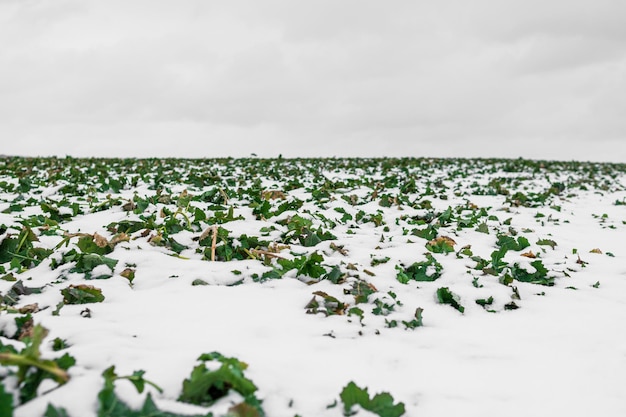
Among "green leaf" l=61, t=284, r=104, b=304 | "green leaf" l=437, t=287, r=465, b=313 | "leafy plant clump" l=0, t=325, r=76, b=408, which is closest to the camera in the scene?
"leafy plant clump" l=0, t=325, r=76, b=408

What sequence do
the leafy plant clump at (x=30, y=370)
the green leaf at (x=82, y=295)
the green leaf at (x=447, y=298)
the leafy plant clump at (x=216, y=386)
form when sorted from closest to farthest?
the leafy plant clump at (x=30, y=370) < the leafy plant clump at (x=216, y=386) < the green leaf at (x=82, y=295) < the green leaf at (x=447, y=298)

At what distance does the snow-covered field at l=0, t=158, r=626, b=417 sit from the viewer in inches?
89.0

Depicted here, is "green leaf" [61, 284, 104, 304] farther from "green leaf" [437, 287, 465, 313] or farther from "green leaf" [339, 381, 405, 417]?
"green leaf" [437, 287, 465, 313]

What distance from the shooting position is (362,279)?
4152mm

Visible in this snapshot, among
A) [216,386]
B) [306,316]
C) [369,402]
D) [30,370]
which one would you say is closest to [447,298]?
[306,316]

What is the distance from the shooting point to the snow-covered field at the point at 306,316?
226 centimetres

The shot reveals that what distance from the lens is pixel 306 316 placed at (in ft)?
11.3

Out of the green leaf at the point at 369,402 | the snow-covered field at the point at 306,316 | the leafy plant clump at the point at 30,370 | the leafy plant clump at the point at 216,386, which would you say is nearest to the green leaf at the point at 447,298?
the snow-covered field at the point at 306,316

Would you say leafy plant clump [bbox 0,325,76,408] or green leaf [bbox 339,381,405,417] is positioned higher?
leafy plant clump [bbox 0,325,76,408]

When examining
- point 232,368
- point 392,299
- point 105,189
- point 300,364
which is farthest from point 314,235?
point 105,189

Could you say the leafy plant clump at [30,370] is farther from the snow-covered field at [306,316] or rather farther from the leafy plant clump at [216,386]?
the leafy plant clump at [216,386]

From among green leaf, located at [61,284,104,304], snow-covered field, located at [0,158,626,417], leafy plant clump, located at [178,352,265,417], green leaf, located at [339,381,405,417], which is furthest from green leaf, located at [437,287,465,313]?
green leaf, located at [61,284,104,304]

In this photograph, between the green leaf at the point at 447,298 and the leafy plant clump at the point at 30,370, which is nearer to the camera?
the leafy plant clump at the point at 30,370

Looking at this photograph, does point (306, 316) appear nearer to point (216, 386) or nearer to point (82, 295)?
point (216, 386)
